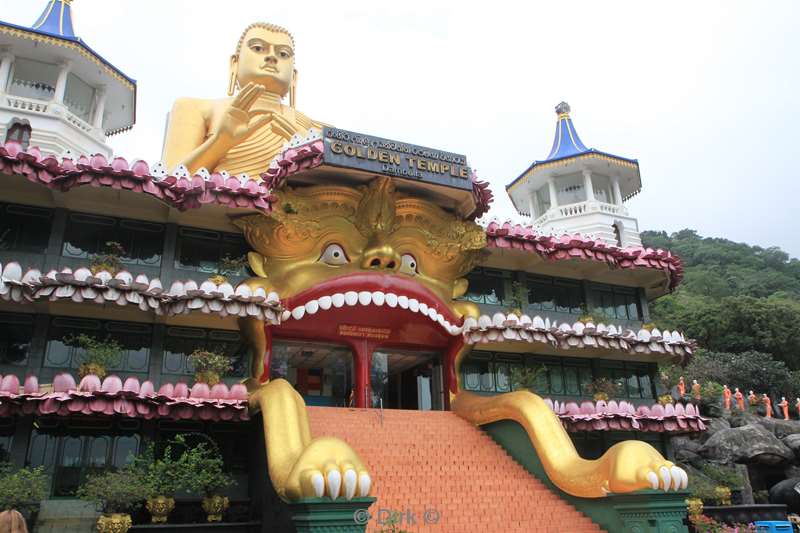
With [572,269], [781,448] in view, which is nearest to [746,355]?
[781,448]

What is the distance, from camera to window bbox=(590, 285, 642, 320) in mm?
20328

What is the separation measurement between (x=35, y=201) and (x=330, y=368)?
9.24 m

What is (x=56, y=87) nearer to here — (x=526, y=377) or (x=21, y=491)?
(x=21, y=491)

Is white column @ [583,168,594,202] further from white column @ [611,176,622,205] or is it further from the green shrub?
the green shrub

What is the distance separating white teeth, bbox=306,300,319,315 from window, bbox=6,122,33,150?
40.4 ft

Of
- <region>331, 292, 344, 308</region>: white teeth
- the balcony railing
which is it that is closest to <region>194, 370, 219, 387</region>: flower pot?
<region>331, 292, 344, 308</region>: white teeth

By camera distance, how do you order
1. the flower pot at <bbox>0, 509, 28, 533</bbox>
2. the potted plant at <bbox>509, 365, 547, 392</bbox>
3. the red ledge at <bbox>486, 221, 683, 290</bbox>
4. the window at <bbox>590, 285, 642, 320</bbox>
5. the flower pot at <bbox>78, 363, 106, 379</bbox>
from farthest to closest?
the window at <bbox>590, 285, 642, 320</bbox>
the potted plant at <bbox>509, 365, 547, 392</bbox>
the red ledge at <bbox>486, 221, 683, 290</bbox>
the flower pot at <bbox>78, 363, 106, 379</bbox>
the flower pot at <bbox>0, 509, 28, 533</bbox>

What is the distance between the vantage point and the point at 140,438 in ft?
44.6

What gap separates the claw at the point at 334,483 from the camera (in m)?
8.48

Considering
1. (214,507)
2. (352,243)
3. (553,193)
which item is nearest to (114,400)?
(214,507)

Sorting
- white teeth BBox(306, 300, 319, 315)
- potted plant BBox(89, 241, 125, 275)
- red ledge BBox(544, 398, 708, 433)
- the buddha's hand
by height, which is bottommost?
red ledge BBox(544, 398, 708, 433)

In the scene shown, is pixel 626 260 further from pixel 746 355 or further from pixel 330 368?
pixel 746 355

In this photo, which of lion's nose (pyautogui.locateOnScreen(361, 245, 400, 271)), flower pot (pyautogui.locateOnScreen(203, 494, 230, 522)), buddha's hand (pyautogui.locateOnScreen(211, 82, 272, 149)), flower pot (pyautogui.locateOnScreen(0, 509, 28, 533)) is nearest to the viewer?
flower pot (pyautogui.locateOnScreen(0, 509, 28, 533))

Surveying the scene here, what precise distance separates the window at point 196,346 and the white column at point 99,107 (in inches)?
464
